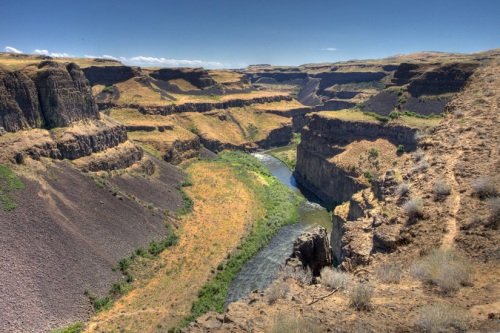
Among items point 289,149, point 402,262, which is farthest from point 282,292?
point 289,149

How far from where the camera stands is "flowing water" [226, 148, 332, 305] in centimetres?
4512

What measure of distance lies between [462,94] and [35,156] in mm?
48501

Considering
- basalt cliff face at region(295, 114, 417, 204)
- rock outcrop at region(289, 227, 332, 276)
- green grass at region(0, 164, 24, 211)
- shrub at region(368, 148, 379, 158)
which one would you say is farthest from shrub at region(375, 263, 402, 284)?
shrub at region(368, 148, 379, 158)

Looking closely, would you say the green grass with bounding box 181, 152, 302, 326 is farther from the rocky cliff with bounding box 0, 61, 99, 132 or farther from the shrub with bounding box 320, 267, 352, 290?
the rocky cliff with bounding box 0, 61, 99, 132

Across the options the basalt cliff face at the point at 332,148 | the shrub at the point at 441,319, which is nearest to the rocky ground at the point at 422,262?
the shrub at the point at 441,319

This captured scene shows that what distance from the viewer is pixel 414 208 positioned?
19281 mm

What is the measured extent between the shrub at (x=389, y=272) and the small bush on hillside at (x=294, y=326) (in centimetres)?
425

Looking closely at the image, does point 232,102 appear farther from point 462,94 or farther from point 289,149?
point 462,94

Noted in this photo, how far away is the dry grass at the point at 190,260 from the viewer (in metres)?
36.9

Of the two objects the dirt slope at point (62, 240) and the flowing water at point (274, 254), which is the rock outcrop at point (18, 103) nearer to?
the dirt slope at point (62, 240)

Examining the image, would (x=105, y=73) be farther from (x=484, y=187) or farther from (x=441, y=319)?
(x=441, y=319)

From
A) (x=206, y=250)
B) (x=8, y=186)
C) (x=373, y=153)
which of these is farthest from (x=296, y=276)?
(x=373, y=153)

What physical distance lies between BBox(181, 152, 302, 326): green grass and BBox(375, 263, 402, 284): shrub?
2441 centimetres

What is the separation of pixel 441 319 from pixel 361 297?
3062 mm
